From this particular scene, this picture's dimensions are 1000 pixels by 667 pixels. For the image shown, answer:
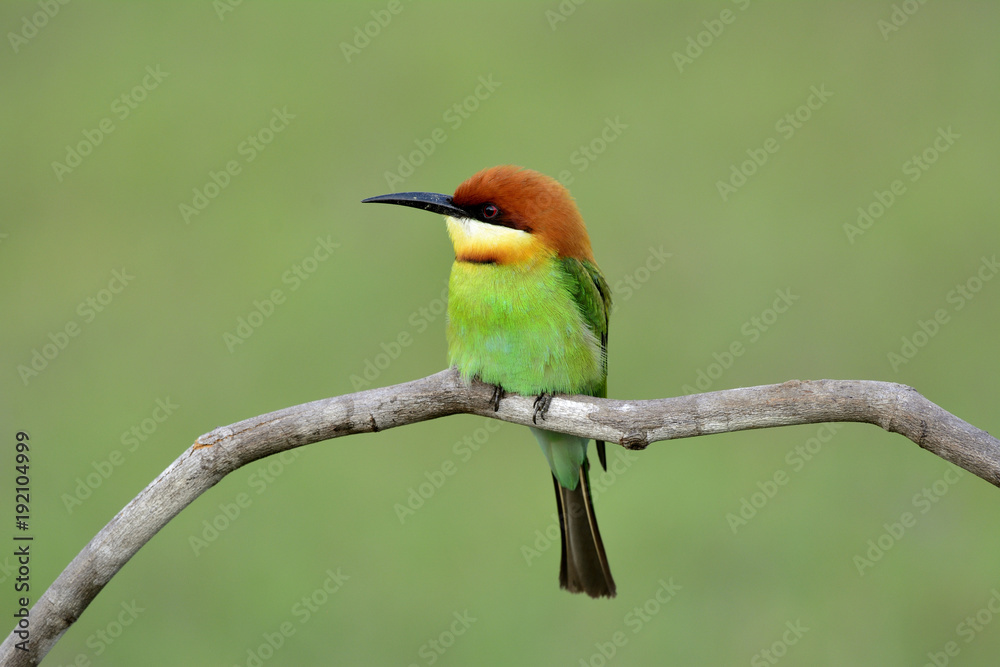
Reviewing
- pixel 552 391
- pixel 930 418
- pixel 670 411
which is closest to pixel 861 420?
pixel 930 418

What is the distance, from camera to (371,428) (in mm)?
1517

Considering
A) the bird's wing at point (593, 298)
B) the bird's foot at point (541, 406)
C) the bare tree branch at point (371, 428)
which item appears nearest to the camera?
the bare tree branch at point (371, 428)

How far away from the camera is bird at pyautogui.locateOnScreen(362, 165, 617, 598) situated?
5.87 feet

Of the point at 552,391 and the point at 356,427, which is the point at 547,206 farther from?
the point at 356,427

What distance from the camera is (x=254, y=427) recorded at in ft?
4.86

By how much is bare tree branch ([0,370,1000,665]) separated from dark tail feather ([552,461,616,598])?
499 millimetres

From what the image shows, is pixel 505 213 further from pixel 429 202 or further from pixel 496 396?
pixel 496 396

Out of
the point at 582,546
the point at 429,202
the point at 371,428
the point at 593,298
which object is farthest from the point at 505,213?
the point at 582,546

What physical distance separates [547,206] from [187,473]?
812 mm

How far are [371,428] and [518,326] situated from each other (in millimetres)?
454

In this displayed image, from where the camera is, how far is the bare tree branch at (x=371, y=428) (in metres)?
1.39

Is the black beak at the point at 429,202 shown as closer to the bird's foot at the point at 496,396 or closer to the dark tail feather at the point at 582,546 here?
the bird's foot at the point at 496,396

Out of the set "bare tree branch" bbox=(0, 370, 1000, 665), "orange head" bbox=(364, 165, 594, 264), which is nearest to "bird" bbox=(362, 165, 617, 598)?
"orange head" bbox=(364, 165, 594, 264)

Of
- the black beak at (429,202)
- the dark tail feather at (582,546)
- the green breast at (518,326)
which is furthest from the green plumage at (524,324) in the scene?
the dark tail feather at (582,546)
